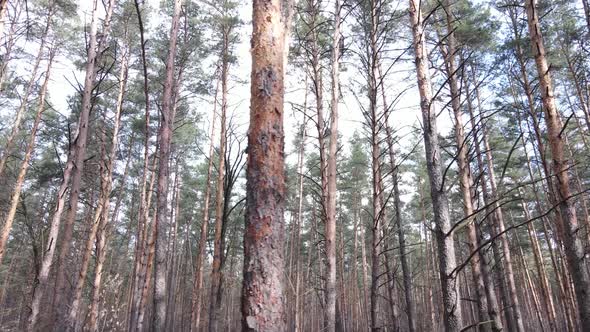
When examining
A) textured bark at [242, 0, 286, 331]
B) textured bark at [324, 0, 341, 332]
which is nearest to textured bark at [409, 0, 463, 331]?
textured bark at [242, 0, 286, 331]

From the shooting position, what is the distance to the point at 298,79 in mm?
13352

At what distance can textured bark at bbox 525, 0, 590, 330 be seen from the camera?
5422 mm

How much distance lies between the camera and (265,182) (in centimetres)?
210

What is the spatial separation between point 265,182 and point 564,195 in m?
6.13

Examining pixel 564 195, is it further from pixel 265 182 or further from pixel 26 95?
pixel 26 95

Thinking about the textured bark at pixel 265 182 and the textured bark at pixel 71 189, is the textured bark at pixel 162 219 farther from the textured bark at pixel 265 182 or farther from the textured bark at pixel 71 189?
the textured bark at pixel 265 182

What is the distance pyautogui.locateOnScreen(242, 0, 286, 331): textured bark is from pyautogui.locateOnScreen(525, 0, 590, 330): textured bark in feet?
16.2

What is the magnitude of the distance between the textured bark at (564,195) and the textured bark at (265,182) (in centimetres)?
494

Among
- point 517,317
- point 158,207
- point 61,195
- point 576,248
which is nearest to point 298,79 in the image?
point 158,207

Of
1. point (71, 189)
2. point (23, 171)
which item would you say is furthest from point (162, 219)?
point (23, 171)

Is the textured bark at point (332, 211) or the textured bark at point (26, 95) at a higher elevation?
the textured bark at point (26, 95)

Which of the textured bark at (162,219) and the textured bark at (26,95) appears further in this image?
the textured bark at (26,95)

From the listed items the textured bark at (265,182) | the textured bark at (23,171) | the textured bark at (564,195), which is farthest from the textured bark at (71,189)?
the textured bark at (564,195)

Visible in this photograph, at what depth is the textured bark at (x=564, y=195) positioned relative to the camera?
17.8 ft
